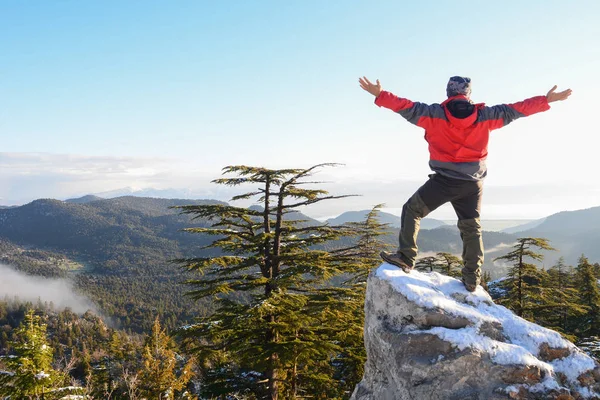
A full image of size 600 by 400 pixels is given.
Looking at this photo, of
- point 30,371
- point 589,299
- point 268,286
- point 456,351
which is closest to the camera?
point 456,351

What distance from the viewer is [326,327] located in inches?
459

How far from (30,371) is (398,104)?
16.9 metres

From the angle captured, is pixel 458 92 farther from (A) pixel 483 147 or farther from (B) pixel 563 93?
(B) pixel 563 93

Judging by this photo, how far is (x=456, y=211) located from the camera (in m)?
6.25

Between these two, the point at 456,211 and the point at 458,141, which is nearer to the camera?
the point at 458,141

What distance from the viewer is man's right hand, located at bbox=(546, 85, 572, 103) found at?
17.1 feet

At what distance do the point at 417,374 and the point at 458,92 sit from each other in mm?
4225

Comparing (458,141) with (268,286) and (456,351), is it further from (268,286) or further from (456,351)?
(268,286)

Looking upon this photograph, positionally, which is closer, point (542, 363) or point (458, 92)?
point (542, 363)

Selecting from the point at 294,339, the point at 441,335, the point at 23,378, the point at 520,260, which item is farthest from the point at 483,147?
the point at 23,378

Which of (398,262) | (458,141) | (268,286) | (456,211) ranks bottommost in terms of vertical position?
(268,286)

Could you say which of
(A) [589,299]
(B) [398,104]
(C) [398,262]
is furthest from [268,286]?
(A) [589,299]

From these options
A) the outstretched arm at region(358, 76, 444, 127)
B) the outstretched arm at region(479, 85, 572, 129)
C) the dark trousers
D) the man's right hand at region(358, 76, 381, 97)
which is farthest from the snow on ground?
the man's right hand at region(358, 76, 381, 97)

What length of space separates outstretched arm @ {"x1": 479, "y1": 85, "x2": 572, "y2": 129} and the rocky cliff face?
2784 millimetres
